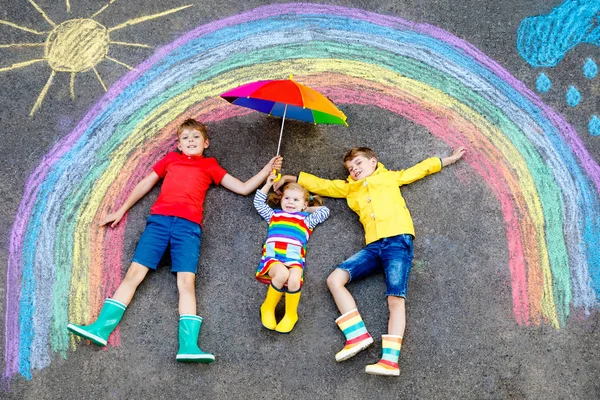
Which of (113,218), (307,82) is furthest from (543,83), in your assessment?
(113,218)

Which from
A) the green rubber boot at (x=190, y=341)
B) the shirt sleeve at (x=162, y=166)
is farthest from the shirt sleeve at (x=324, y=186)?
the green rubber boot at (x=190, y=341)

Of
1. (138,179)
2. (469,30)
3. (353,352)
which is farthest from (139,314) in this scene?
(469,30)

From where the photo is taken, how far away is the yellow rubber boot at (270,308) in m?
4.23

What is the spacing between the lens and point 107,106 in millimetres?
4961

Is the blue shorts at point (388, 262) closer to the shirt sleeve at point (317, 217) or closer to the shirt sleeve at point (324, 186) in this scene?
the shirt sleeve at point (317, 217)

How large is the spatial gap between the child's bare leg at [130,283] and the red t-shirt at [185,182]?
0.45 meters

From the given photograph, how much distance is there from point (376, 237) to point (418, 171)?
0.68 m

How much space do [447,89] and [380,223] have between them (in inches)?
57.3

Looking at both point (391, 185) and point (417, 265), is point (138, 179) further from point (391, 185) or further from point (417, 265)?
point (417, 265)

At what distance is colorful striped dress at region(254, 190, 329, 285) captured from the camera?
435 cm

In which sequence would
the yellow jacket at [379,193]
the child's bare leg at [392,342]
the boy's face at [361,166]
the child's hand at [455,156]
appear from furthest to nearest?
the child's hand at [455,156]
the boy's face at [361,166]
the yellow jacket at [379,193]
the child's bare leg at [392,342]

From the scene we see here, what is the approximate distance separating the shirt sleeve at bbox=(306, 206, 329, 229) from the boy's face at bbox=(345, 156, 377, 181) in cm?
36

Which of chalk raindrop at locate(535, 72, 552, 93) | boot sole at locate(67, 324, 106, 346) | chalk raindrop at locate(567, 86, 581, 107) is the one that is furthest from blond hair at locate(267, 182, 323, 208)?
chalk raindrop at locate(567, 86, 581, 107)

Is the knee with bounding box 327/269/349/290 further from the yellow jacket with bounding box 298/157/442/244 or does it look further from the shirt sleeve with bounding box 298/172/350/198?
the shirt sleeve with bounding box 298/172/350/198
